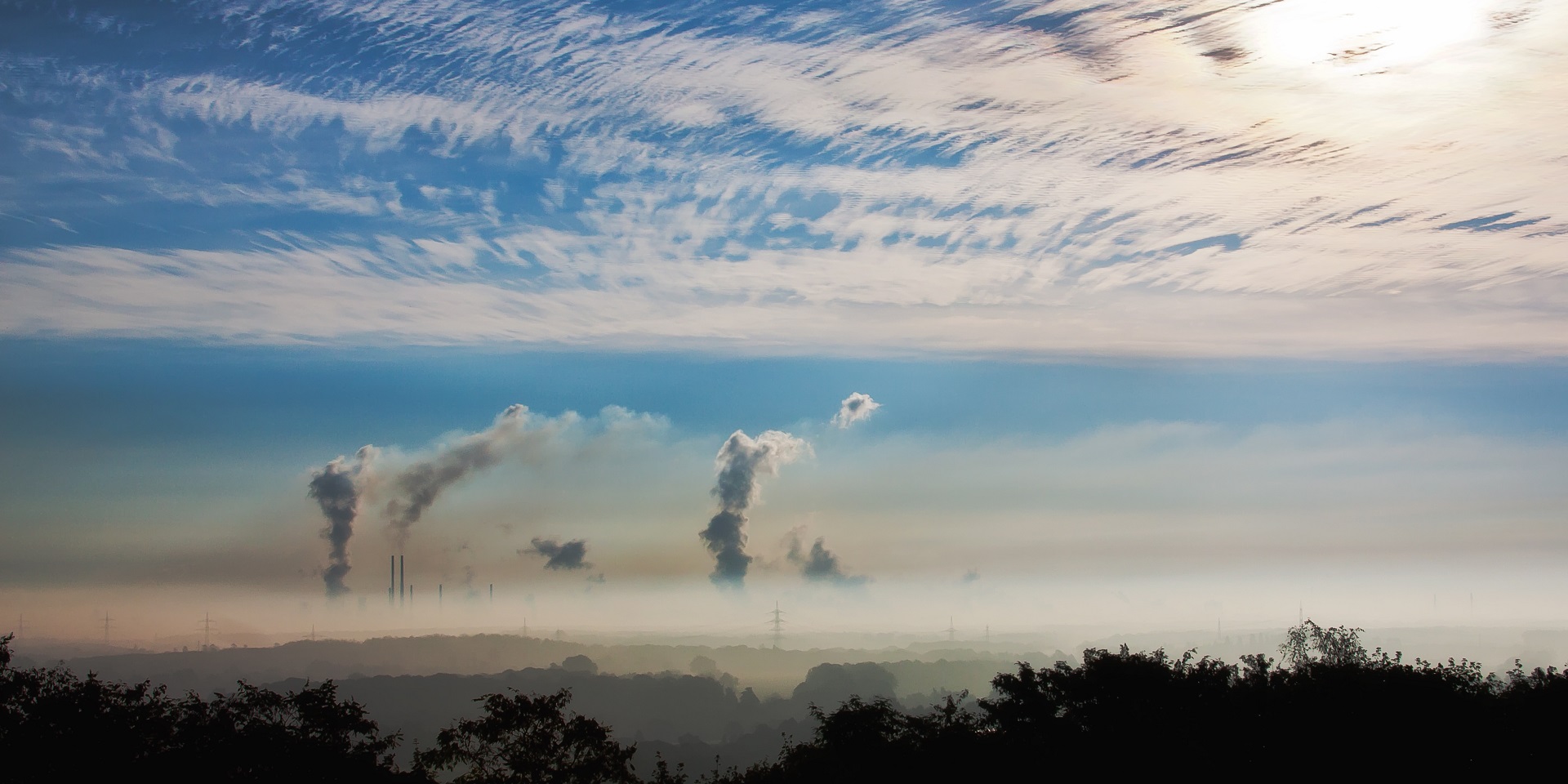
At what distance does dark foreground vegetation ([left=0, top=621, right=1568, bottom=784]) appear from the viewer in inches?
1555

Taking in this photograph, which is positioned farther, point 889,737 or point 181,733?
point 889,737

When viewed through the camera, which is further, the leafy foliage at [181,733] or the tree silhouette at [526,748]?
the tree silhouette at [526,748]

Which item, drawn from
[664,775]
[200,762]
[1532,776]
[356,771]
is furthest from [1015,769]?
[200,762]

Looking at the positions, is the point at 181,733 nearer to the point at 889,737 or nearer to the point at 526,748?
the point at 526,748

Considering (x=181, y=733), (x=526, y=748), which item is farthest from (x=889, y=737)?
(x=181, y=733)

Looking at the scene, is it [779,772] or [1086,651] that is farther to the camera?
[1086,651]

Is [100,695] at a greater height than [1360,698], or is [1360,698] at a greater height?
[100,695]

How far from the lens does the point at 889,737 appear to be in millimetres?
53688

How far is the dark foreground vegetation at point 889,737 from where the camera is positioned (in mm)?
39500

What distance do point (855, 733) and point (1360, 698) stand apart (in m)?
23.5

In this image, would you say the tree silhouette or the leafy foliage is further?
the tree silhouette

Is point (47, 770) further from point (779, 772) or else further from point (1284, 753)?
point (1284, 753)

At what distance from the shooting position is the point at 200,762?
3956cm

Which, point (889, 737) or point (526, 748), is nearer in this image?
point (526, 748)
